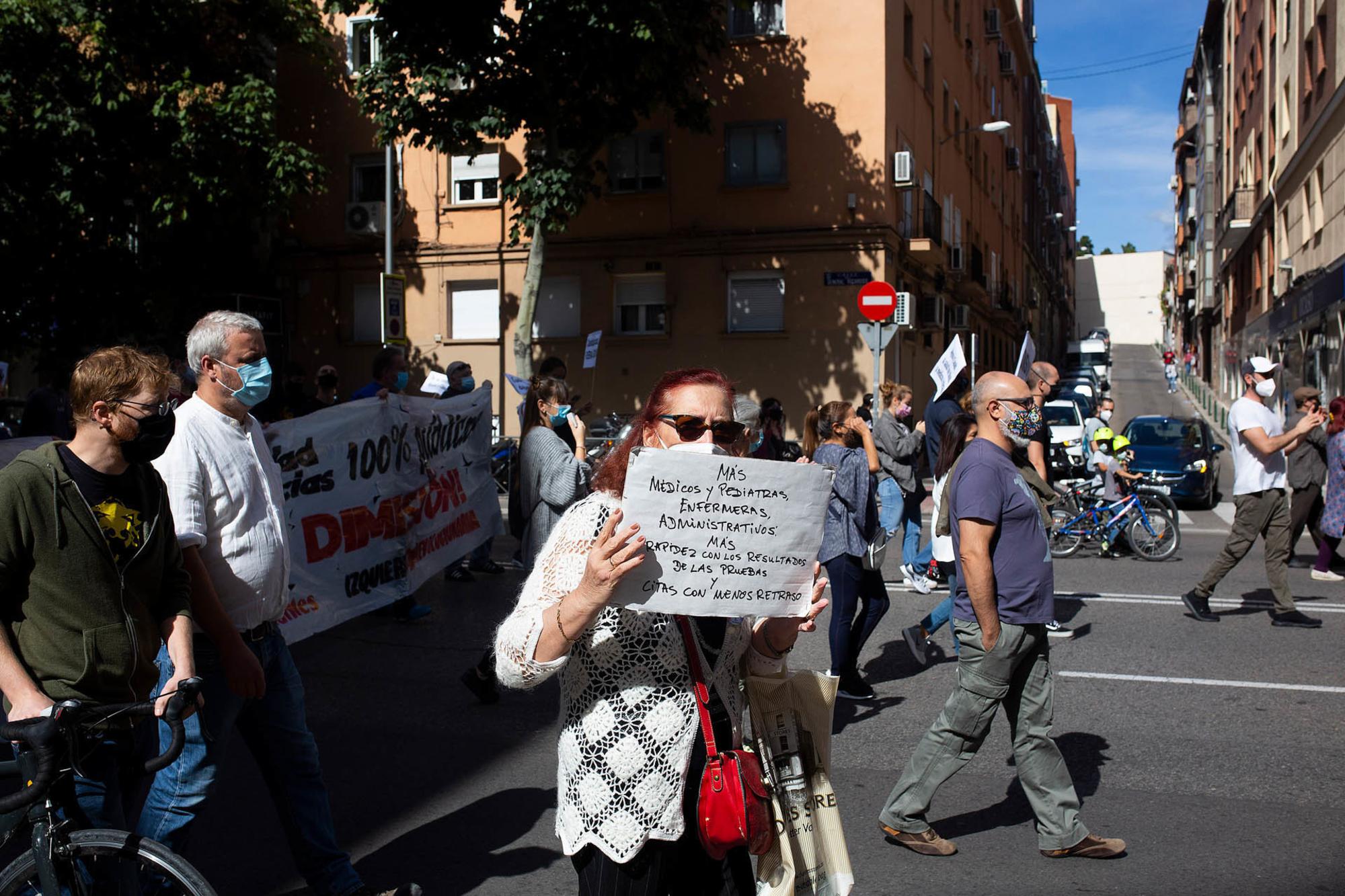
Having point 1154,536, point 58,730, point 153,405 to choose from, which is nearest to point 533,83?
point 1154,536

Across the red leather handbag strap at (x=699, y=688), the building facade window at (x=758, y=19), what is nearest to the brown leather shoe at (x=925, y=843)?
the red leather handbag strap at (x=699, y=688)

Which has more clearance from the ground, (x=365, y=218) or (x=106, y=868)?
(x=365, y=218)

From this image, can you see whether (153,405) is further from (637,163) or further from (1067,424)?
(637,163)

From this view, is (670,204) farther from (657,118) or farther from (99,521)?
(99,521)

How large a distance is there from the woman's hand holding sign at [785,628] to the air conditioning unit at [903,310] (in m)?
20.7

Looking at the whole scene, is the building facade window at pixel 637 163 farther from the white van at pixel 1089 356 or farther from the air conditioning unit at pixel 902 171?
the white van at pixel 1089 356

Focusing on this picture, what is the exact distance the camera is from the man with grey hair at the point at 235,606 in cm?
336

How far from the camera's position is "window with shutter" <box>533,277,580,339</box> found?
25.6m

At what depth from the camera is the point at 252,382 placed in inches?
142

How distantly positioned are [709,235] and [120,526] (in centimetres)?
2203

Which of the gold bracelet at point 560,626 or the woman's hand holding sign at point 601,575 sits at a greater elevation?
the woman's hand holding sign at point 601,575

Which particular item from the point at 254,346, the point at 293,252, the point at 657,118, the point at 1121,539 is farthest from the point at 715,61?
the point at 254,346

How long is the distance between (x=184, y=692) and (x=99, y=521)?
484 mm

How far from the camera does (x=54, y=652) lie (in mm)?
2844
